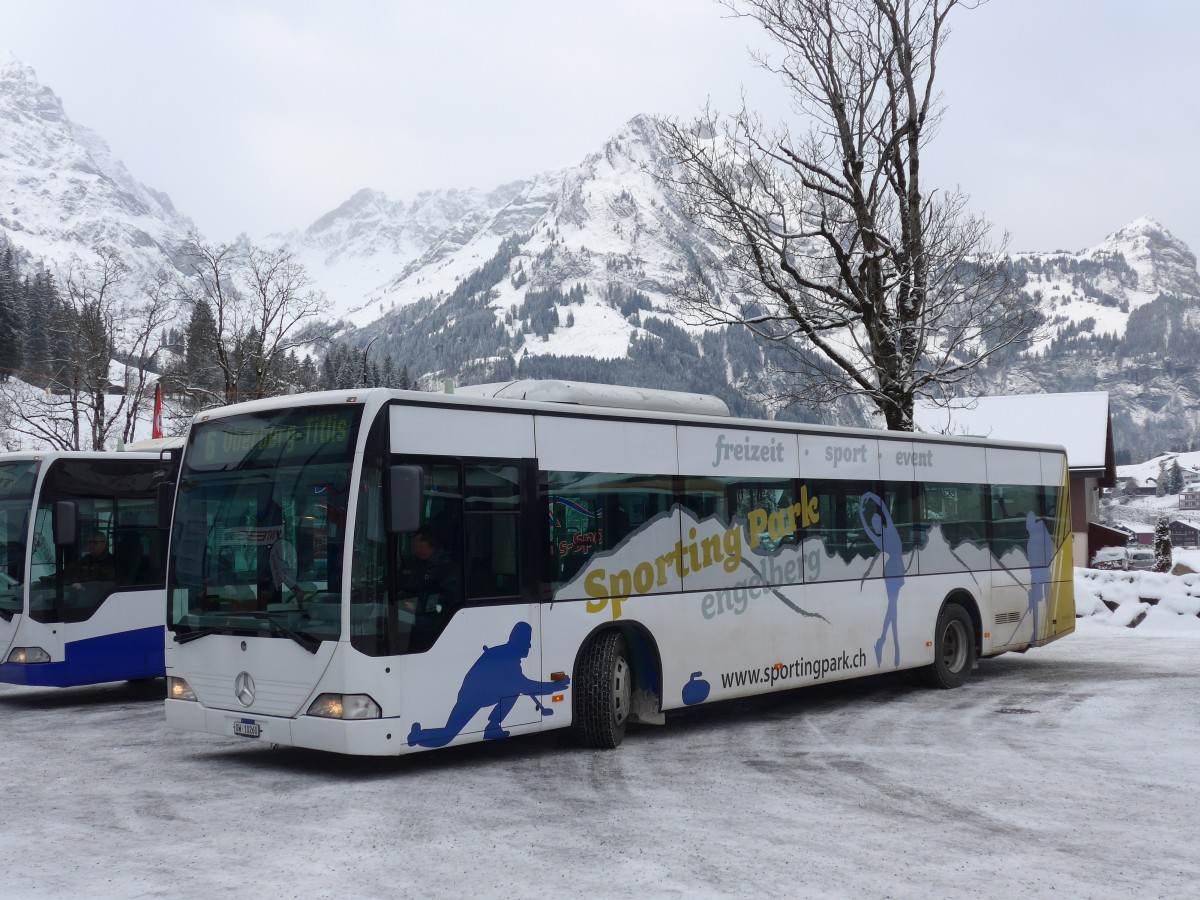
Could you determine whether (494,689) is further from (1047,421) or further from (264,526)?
(1047,421)

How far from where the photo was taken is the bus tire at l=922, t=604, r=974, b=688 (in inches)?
596

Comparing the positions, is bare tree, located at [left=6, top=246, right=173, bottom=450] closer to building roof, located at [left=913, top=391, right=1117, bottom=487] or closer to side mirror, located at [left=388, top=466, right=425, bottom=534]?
building roof, located at [left=913, top=391, right=1117, bottom=487]

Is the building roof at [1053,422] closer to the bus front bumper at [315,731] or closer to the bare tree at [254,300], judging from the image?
the bare tree at [254,300]

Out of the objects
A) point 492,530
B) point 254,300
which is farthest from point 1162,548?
point 492,530

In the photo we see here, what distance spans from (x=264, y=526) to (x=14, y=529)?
6135 mm

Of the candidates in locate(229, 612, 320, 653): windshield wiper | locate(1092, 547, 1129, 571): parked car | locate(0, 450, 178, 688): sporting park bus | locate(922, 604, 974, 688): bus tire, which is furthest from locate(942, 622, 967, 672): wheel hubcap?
locate(1092, 547, 1129, 571): parked car

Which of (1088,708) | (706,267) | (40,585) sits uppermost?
(706,267)

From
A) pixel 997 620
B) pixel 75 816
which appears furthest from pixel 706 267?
pixel 75 816

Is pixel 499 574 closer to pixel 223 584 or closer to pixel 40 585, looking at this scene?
pixel 223 584

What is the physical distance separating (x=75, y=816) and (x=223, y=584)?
87.9 inches

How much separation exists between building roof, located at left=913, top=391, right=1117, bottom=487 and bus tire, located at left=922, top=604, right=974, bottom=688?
35378mm

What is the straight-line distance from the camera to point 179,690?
1030cm

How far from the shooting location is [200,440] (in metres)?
10.6

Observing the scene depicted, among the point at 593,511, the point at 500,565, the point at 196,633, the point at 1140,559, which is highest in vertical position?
the point at 593,511
